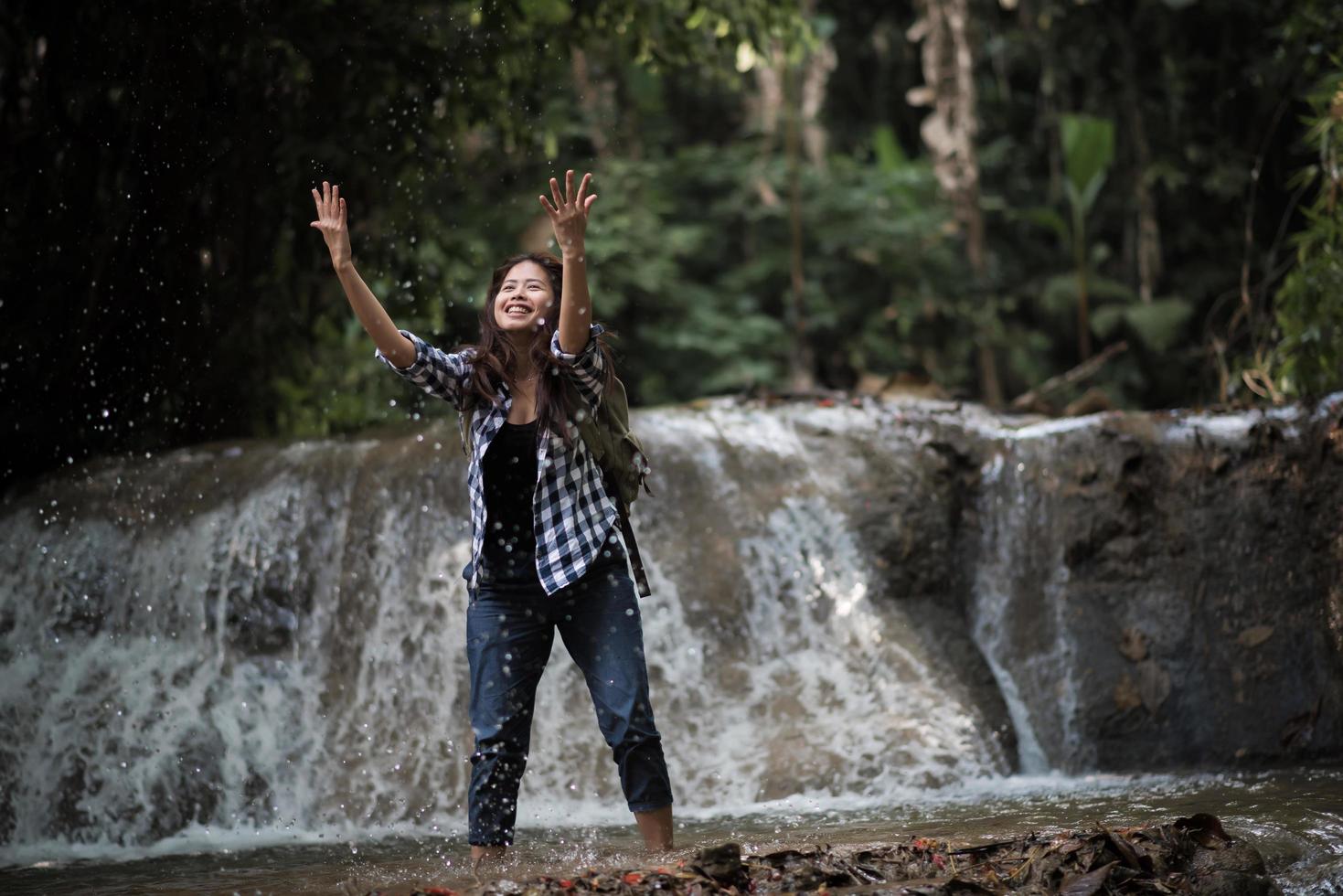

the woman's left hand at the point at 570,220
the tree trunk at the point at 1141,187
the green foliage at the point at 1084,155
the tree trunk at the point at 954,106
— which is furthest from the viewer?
the tree trunk at the point at 1141,187

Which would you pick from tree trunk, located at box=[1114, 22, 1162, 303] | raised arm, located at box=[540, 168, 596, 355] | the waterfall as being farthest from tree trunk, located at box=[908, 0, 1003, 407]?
raised arm, located at box=[540, 168, 596, 355]

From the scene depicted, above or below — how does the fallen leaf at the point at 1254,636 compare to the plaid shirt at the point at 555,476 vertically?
below

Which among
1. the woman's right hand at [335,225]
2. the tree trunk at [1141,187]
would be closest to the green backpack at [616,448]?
the woman's right hand at [335,225]

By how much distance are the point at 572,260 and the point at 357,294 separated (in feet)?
1.84

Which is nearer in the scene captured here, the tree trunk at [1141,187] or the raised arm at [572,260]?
the raised arm at [572,260]

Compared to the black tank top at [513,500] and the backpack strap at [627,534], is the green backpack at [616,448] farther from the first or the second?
the black tank top at [513,500]

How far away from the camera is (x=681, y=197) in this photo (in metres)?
16.4

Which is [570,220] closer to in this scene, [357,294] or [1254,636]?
[357,294]

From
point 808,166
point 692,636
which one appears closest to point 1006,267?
point 808,166

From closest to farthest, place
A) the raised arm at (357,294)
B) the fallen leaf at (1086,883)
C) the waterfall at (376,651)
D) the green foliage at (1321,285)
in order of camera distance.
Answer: the fallen leaf at (1086,883) → the raised arm at (357,294) → the waterfall at (376,651) → the green foliage at (1321,285)

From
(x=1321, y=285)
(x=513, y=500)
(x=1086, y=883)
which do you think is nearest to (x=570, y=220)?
(x=513, y=500)

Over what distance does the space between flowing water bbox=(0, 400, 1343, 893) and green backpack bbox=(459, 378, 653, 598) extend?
62.6 inches

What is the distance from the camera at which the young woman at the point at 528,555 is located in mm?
3436

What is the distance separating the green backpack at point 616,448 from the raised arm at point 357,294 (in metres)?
0.28
